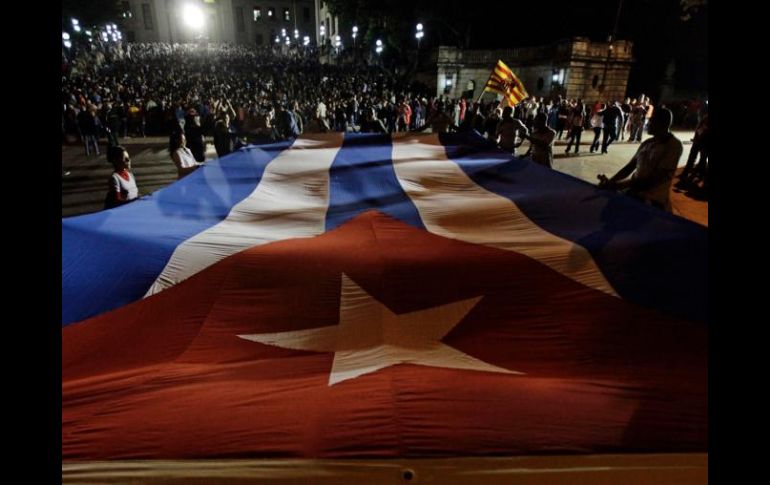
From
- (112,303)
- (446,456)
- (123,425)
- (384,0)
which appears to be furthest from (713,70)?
(384,0)

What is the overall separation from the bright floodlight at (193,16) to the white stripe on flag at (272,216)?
84.0 meters

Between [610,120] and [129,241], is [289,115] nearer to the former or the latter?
[610,120]

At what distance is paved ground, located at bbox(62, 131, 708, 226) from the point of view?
7660mm

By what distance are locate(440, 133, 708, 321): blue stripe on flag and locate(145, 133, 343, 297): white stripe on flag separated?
209 centimetres

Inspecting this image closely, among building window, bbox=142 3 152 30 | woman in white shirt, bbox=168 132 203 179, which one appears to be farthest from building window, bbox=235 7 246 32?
woman in white shirt, bbox=168 132 203 179

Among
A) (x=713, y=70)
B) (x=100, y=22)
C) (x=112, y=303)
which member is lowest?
(x=112, y=303)

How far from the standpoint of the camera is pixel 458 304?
2.68m

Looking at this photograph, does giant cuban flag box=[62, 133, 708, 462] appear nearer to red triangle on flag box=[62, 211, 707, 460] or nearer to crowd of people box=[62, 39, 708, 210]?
red triangle on flag box=[62, 211, 707, 460]

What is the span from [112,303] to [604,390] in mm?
2914

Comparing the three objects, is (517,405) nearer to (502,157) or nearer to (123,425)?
(123,425)

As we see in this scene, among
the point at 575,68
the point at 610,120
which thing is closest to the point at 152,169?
the point at 610,120

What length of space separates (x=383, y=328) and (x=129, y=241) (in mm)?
2228

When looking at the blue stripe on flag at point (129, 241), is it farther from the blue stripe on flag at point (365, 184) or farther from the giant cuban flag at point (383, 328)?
the blue stripe on flag at point (365, 184)

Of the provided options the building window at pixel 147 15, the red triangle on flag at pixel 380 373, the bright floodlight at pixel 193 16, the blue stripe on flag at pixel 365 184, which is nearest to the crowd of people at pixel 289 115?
the blue stripe on flag at pixel 365 184
